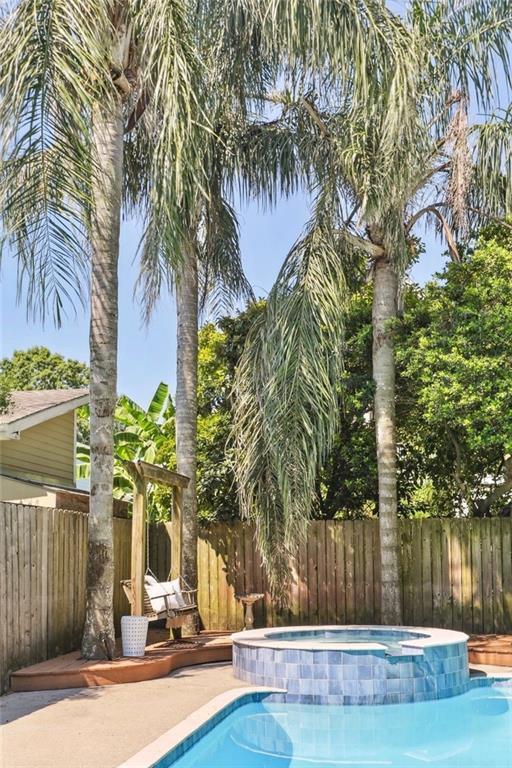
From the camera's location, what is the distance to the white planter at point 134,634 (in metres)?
9.09

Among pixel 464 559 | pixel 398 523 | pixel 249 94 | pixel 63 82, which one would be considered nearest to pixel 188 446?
pixel 398 523

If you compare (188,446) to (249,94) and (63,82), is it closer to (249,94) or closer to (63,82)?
(249,94)

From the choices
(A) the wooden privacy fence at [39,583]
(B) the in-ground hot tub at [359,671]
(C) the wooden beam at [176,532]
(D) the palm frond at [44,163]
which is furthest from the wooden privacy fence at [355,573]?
(D) the palm frond at [44,163]

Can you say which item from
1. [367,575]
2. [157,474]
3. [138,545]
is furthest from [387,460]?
[138,545]

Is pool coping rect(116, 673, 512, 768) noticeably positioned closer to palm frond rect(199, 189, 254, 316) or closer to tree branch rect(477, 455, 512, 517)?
tree branch rect(477, 455, 512, 517)

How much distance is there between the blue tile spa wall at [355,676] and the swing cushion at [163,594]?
1.87 m

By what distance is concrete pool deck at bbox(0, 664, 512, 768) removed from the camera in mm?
5574

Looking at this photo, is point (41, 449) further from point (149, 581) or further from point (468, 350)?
point (468, 350)

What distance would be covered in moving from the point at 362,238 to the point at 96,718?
740 cm

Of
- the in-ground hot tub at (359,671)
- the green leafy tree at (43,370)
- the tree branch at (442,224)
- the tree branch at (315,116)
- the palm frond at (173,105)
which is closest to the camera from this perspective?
the in-ground hot tub at (359,671)

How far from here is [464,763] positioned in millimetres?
6383

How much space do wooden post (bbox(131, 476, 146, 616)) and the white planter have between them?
0.57 ft

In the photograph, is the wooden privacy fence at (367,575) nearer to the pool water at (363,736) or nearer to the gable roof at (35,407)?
the gable roof at (35,407)

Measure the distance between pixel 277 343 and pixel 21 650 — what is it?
4.75m
